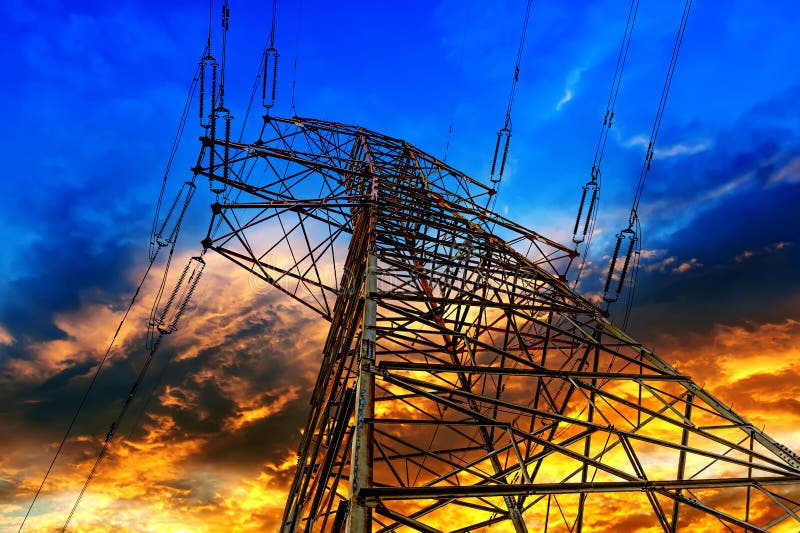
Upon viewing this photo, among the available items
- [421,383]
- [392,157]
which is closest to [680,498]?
[421,383]

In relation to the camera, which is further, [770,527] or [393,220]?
[393,220]

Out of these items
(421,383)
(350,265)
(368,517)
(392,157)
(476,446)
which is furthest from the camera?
(392,157)

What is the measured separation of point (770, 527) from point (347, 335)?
6.26 metres

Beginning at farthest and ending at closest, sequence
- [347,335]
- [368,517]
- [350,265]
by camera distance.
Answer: [350,265] → [347,335] → [368,517]

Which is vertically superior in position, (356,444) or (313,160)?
(313,160)

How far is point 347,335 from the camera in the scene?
339 inches

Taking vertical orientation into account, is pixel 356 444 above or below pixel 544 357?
below

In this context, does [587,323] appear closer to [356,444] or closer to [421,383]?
[421,383]

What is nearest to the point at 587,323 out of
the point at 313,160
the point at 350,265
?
the point at 350,265

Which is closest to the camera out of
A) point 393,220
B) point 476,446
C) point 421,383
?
point 421,383

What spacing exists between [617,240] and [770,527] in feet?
31.2

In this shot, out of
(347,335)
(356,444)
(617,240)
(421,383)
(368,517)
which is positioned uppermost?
(617,240)

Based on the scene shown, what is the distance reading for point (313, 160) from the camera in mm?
13938

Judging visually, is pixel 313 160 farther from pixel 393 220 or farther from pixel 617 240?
pixel 617 240
